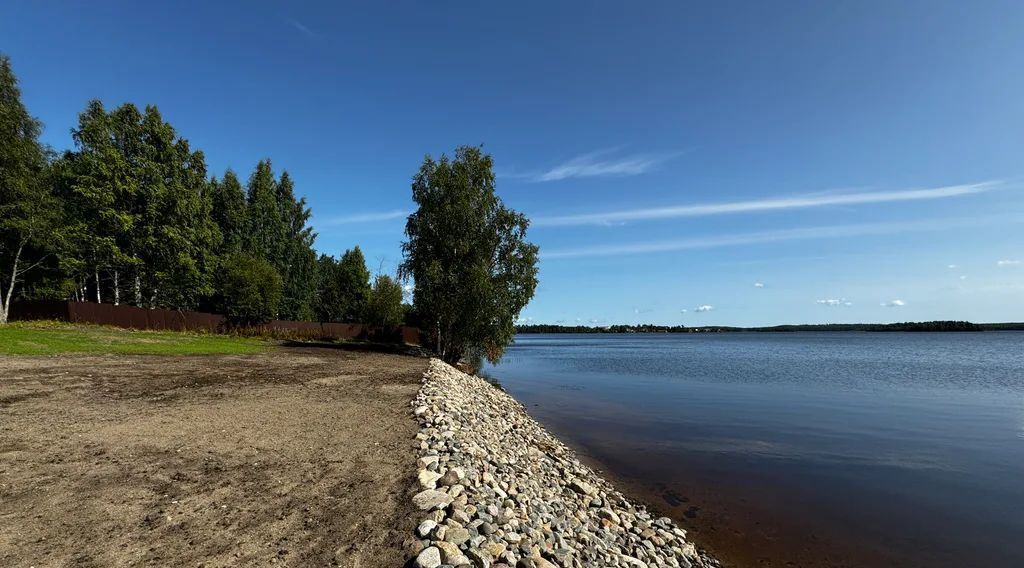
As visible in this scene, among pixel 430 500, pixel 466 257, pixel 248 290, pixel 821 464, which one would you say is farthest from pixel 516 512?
pixel 248 290

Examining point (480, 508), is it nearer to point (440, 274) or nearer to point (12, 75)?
point (440, 274)

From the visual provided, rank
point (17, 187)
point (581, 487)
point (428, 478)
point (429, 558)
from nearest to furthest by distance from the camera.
Result: point (429, 558) < point (428, 478) < point (581, 487) < point (17, 187)

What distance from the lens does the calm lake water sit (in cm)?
919

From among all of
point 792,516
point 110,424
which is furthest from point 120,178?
point 792,516

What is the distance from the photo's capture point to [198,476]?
683 cm

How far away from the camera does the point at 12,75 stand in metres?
30.9

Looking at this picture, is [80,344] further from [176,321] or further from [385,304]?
[385,304]

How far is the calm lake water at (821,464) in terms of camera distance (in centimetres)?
919

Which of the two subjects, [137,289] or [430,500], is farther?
[137,289]

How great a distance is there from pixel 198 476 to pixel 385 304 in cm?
4461

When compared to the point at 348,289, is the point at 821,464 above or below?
below

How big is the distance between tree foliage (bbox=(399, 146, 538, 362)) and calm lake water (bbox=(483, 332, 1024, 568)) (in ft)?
18.2

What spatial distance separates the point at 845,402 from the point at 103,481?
30540 mm

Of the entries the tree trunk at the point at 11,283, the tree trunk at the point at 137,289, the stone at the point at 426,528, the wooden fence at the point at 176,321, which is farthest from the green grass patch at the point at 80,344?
the stone at the point at 426,528
